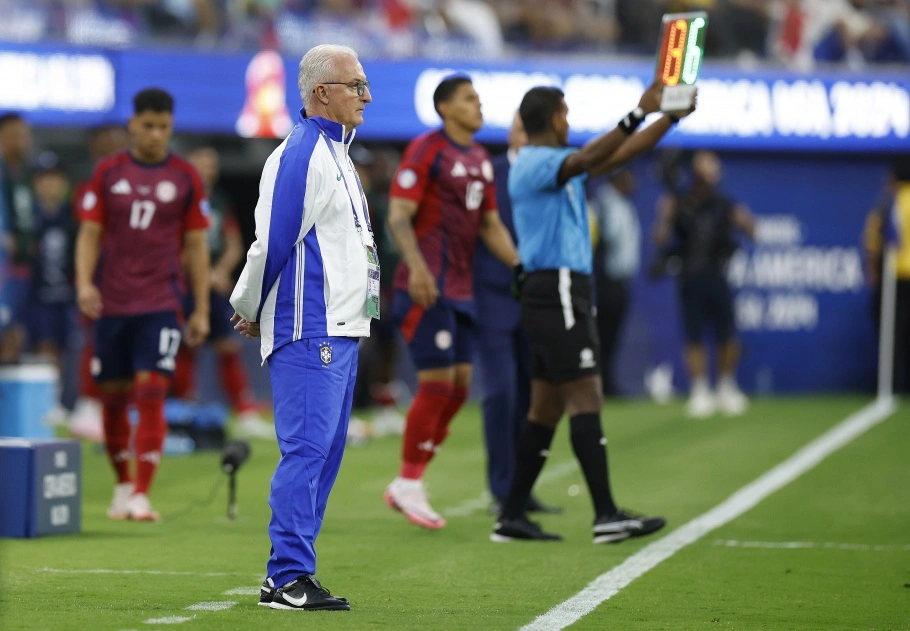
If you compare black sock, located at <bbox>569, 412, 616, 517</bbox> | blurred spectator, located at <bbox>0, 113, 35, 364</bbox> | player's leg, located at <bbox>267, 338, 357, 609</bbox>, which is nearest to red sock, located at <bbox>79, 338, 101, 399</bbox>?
blurred spectator, located at <bbox>0, 113, 35, 364</bbox>

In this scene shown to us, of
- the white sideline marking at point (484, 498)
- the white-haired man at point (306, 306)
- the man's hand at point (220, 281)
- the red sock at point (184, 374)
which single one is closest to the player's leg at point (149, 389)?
the white sideline marking at point (484, 498)

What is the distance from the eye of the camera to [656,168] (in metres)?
19.1

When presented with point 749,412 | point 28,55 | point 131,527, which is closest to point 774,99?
point 749,412

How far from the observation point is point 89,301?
30.8ft

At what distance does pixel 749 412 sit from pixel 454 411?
8418 millimetres

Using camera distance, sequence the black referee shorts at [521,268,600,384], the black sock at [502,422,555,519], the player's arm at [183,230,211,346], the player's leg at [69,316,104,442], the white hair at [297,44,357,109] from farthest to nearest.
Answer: the player's leg at [69,316,104,442] → the player's arm at [183,230,211,346] → the black sock at [502,422,555,519] → the black referee shorts at [521,268,600,384] → the white hair at [297,44,357,109]

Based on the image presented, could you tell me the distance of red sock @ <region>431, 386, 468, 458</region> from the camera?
9250 mm

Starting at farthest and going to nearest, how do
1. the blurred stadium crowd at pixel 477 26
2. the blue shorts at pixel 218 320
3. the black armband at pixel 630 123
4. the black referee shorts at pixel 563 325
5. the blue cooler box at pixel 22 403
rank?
the blurred stadium crowd at pixel 477 26, the blue shorts at pixel 218 320, the blue cooler box at pixel 22 403, the black referee shorts at pixel 563 325, the black armband at pixel 630 123

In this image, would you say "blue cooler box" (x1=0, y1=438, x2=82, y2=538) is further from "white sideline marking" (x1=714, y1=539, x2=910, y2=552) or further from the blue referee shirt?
"white sideline marking" (x1=714, y1=539, x2=910, y2=552)

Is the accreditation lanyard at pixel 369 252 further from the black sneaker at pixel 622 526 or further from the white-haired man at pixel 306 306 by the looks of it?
the black sneaker at pixel 622 526

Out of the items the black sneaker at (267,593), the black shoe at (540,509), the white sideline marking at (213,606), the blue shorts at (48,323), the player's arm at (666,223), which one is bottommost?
the black shoe at (540,509)

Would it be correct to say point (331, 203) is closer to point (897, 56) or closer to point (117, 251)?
point (117, 251)

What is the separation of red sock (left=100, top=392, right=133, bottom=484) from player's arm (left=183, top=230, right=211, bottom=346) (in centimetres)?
53

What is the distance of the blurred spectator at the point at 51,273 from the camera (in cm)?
1580
